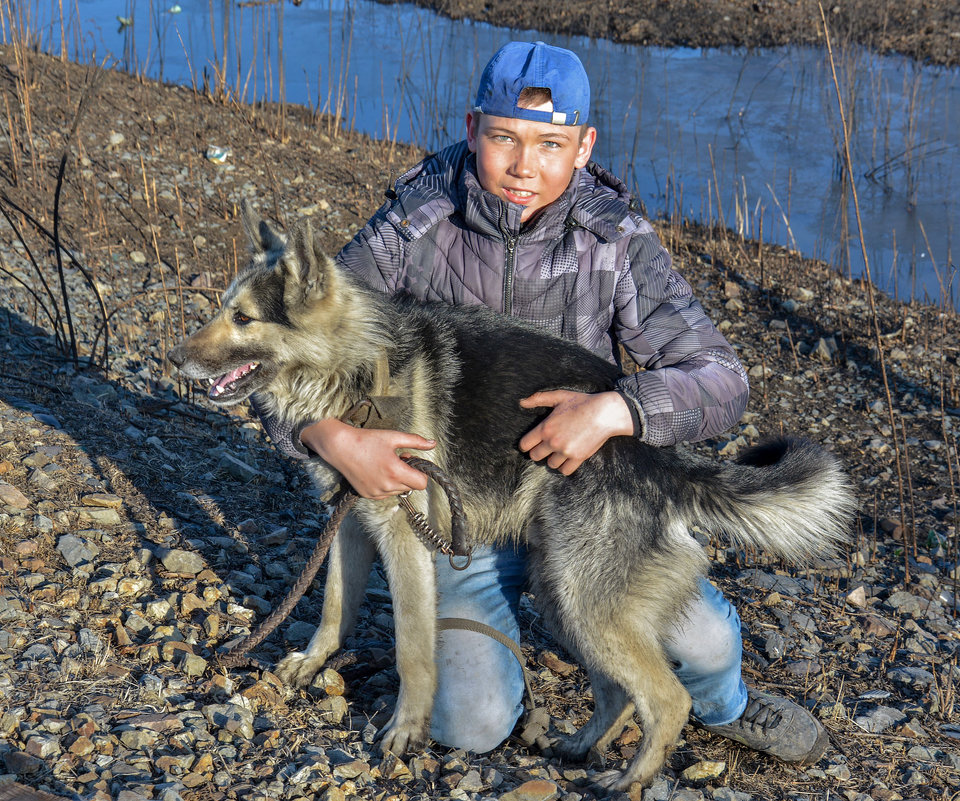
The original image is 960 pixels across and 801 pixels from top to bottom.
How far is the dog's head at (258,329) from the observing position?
2783 mm

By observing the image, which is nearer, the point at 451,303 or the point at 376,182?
the point at 451,303

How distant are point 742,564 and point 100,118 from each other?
727 centimetres

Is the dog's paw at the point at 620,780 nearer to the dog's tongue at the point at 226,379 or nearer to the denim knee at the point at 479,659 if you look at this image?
the denim knee at the point at 479,659

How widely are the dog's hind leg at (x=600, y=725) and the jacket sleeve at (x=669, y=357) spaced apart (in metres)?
0.87

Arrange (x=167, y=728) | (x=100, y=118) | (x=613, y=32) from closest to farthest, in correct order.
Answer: (x=167, y=728), (x=100, y=118), (x=613, y=32)

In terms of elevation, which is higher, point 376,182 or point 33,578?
point 376,182

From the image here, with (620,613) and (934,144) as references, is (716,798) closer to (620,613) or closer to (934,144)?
(620,613)

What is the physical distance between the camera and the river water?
8.42 m

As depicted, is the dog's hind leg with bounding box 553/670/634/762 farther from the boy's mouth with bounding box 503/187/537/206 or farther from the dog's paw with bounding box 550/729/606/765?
the boy's mouth with bounding box 503/187/537/206

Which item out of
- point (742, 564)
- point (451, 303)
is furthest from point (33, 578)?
point (742, 564)

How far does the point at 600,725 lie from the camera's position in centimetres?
298

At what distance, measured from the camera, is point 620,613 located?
8.77 feet

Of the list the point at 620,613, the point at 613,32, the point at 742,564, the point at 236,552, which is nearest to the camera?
the point at 620,613

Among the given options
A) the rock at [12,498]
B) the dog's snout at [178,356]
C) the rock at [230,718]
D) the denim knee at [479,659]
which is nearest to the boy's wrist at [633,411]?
the denim knee at [479,659]
